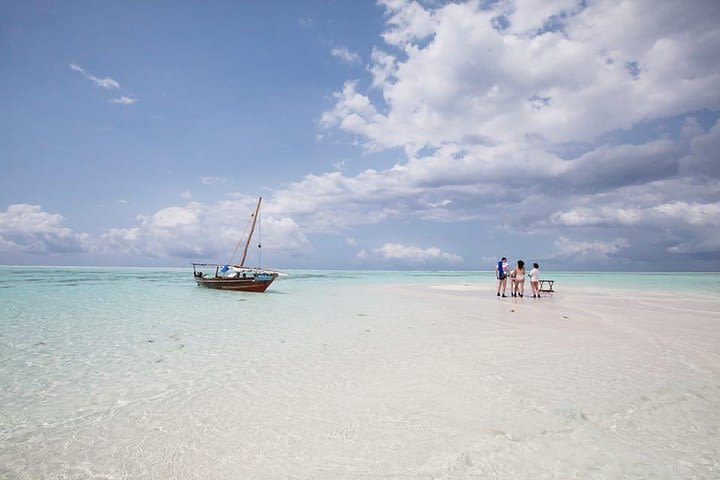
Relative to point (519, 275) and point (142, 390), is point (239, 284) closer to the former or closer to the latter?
point (519, 275)

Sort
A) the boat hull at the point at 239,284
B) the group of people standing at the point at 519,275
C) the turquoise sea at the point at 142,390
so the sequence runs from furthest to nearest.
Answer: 1. the boat hull at the point at 239,284
2. the group of people standing at the point at 519,275
3. the turquoise sea at the point at 142,390

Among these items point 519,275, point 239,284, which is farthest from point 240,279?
point 519,275

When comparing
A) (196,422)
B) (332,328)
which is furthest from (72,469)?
(332,328)

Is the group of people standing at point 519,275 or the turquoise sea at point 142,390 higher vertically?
the group of people standing at point 519,275

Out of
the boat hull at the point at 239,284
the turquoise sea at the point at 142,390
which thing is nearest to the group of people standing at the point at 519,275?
the turquoise sea at the point at 142,390

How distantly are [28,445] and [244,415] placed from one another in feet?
8.60

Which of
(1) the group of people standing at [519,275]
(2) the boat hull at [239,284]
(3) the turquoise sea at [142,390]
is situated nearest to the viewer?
(3) the turquoise sea at [142,390]

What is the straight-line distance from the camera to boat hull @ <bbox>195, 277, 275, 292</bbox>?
31.5 metres

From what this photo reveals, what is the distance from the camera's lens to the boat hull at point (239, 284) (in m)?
31.5

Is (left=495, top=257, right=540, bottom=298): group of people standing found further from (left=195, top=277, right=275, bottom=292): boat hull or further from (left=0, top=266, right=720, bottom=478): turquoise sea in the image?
(left=195, top=277, right=275, bottom=292): boat hull

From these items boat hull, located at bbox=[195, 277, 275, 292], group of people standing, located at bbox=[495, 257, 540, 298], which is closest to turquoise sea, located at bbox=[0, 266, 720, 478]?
group of people standing, located at bbox=[495, 257, 540, 298]

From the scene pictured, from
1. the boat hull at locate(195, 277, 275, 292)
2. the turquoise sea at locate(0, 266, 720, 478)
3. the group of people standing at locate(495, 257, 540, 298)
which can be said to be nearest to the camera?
the turquoise sea at locate(0, 266, 720, 478)

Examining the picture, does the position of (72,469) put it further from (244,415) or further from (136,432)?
(244,415)

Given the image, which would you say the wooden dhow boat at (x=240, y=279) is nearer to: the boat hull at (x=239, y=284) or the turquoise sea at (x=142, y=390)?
the boat hull at (x=239, y=284)
